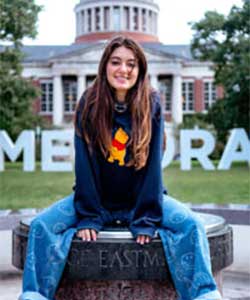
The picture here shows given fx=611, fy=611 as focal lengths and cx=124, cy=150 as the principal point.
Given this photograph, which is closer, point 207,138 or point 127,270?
point 127,270

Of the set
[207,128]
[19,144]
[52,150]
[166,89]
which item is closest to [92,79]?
[166,89]

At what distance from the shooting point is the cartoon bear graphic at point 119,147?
2.99 meters

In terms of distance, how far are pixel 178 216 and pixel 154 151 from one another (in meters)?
0.33

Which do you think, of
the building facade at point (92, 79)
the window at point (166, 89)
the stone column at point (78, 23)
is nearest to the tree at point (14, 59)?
the building facade at point (92, 79)

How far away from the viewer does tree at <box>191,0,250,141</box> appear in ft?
84.6

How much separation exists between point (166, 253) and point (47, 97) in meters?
52.7

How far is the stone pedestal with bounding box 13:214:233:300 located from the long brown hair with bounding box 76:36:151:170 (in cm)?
38

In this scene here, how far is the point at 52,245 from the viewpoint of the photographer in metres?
2.81

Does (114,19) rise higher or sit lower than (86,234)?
higher

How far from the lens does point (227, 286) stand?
4992mm

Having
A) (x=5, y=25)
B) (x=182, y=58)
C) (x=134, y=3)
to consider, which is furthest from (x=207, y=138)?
(x=134, y=3)

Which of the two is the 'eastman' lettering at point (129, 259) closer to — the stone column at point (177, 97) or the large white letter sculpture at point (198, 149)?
the large white letter sculpture at point (198, 149)

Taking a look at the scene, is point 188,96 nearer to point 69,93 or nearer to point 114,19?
point 69,93

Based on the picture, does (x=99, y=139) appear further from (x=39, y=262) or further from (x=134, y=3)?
(x=134, y=3)
